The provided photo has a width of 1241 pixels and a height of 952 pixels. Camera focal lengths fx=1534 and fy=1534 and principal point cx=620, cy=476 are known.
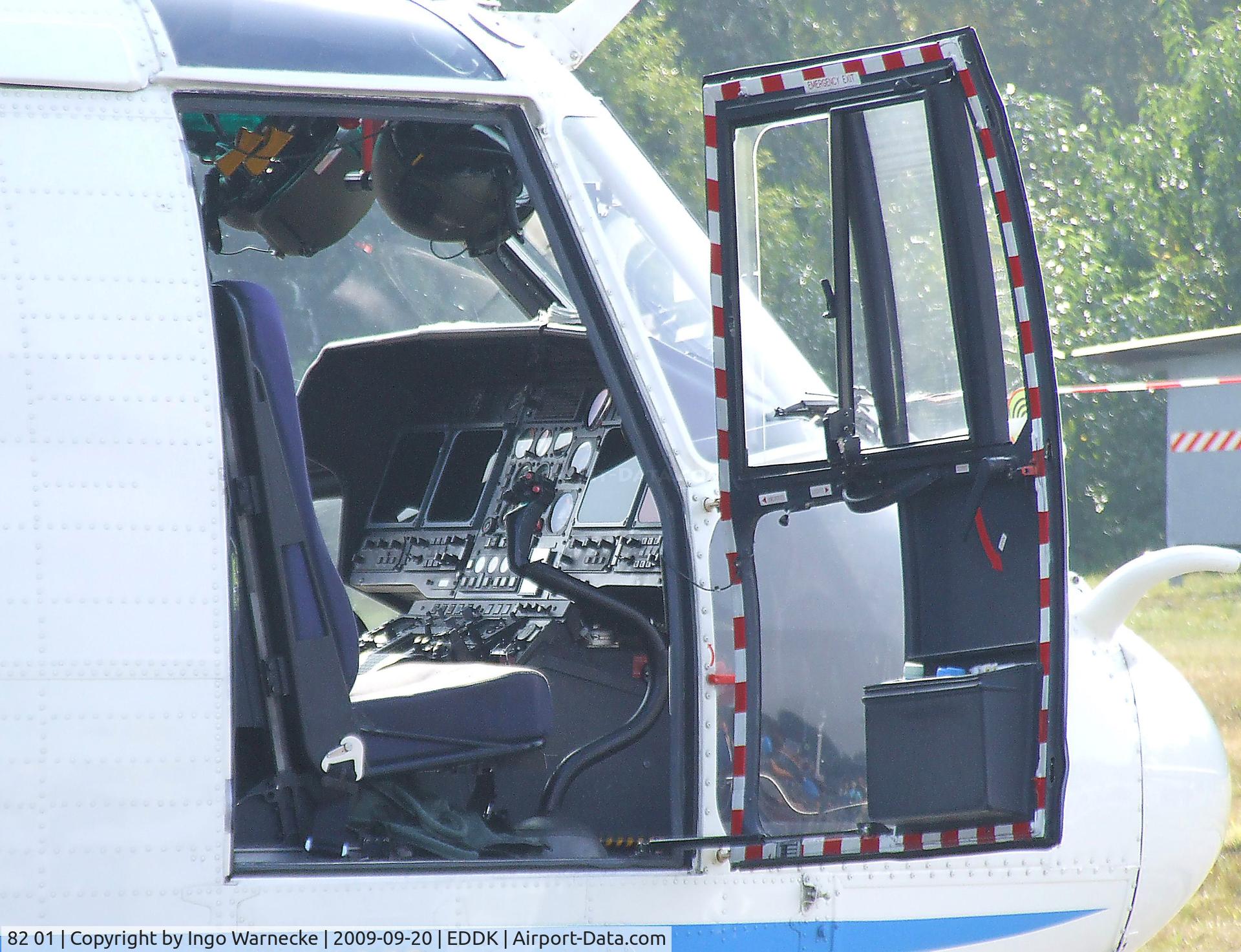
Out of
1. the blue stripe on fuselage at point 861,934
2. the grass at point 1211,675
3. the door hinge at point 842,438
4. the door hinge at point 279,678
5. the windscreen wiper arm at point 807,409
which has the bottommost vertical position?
the grass at point 1211,675

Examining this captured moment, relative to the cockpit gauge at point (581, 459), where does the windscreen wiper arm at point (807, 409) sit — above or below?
above

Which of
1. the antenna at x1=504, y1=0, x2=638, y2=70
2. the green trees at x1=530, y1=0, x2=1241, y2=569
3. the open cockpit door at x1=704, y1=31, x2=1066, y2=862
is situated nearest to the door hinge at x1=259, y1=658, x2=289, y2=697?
the open cockpit door at x1=704, y1=31, x2=1066, y2=862

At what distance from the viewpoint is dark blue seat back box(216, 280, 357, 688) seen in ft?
9.81

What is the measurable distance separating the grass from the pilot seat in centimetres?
274

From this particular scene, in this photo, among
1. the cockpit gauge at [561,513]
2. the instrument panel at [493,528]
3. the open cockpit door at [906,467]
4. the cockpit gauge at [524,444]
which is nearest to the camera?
the open cockpit door at [906,467]

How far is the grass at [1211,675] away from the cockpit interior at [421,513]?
2.34 metres

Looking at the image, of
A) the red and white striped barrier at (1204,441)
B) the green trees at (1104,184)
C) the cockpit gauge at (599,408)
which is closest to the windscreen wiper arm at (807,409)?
the cockpit gauge at (599,408)

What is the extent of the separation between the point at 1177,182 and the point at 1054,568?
14862mm

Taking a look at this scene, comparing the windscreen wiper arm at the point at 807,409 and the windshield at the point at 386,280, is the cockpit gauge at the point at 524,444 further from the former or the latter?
the windscreen wiper arm at the point at 807,409

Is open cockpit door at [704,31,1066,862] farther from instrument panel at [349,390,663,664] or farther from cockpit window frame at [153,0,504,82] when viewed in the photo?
instrument panel at [349,390,663,664]

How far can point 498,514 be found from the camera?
15.0 feet

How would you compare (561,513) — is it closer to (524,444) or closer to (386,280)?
(524,444)

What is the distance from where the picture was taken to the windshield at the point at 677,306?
311cm

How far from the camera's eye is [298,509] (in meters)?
3.00
